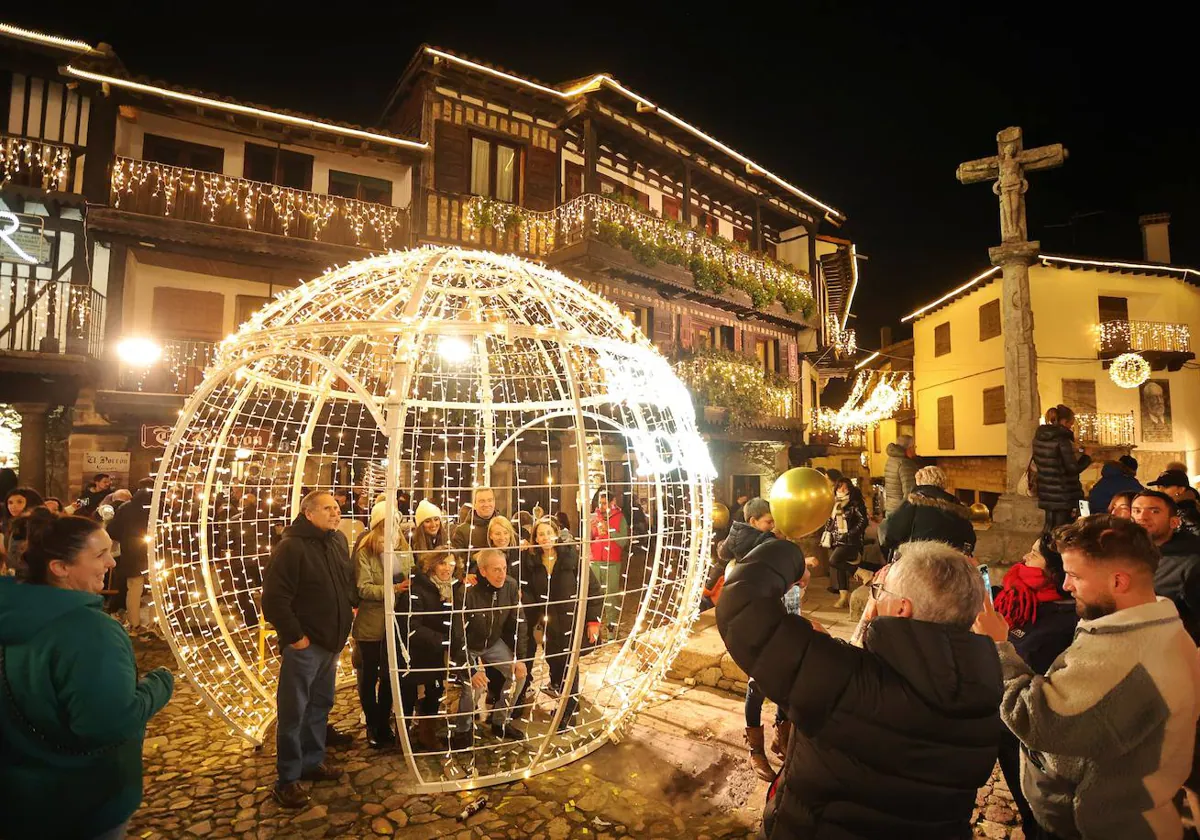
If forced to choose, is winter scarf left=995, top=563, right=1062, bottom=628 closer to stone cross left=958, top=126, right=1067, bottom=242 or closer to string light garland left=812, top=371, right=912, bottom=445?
stone cross left=958, top=126, right=1067, bottom=242

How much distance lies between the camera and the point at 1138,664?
6.38ft

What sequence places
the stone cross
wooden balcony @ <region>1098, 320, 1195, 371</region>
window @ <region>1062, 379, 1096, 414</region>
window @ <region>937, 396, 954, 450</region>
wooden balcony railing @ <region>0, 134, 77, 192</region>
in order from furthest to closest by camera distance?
window @ <region>937, 396, 954, 450</region> < window @ <region>1062, 379, 1096, 414</region> < wooden balcony @ <region>1098, 320, 1195, 371</region> < wooden balcony railing @ <region>0, 134, 77, 192</region> < the stone cross

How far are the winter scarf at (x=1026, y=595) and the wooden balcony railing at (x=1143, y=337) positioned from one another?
23.0m

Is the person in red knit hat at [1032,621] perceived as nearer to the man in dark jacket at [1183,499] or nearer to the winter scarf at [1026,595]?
the winter scarf at [1026,595]

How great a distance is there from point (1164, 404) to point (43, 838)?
2871 centimetres

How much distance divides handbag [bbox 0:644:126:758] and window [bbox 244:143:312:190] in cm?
1355

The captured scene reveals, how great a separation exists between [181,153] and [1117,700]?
54.3 feet

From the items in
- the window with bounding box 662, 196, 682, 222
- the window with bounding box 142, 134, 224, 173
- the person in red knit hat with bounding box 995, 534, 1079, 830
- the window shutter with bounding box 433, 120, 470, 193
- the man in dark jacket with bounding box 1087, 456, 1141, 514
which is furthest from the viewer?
the window with bounding box 662, 196, 682, 222

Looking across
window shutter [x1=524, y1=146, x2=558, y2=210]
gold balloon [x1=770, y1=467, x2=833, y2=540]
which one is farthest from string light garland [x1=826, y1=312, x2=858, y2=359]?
gold balloon [x1=770, y1=467, x2=833, y2=540]

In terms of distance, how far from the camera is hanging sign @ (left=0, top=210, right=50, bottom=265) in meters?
11.1

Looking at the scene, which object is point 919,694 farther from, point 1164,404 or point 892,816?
point 1164,404

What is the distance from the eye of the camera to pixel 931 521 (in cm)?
430

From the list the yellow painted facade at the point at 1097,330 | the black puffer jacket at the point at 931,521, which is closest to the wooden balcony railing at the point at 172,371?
the black puffer jacket at the point at 931,521

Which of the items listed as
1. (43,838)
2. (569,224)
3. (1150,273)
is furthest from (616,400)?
(1150,273)
